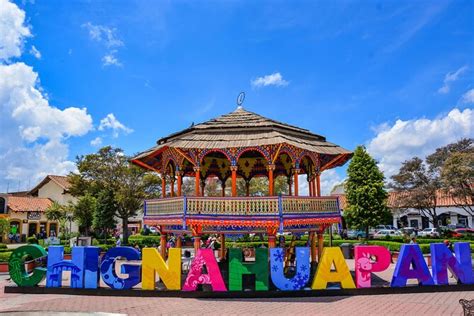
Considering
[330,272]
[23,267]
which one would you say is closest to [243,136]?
[330,272]

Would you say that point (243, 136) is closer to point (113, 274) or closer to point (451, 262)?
point (113, 274)

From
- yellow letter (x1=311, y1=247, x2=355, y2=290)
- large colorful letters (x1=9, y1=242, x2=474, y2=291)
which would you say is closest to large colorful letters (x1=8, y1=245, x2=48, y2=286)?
large colorful letters (x1=9, y1=242, x2=474, y2=291)

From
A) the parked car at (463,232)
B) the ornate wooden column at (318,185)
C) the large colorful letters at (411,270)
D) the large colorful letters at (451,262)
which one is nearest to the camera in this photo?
the large colorful letters at (411,270)

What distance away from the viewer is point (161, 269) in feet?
54.3

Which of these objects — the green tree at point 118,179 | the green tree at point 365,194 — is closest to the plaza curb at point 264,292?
the green tree at point 365,194

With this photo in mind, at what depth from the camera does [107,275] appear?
16.8m

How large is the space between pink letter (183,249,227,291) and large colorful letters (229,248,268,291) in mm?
500

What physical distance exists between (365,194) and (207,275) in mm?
25909

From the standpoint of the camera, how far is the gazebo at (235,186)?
57.8ft

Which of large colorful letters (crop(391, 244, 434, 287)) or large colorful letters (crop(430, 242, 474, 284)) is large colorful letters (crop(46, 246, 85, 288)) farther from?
large colorful letters (crop(430, 242, 474, 284))

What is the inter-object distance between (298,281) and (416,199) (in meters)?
33.4

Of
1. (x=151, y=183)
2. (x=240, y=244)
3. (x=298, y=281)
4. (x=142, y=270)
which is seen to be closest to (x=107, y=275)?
(x=142, y=270)

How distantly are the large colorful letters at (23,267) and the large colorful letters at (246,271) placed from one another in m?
8.97

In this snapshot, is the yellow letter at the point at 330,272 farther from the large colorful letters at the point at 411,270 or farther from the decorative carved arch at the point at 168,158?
the decorative carved arch at the point at 168,158
